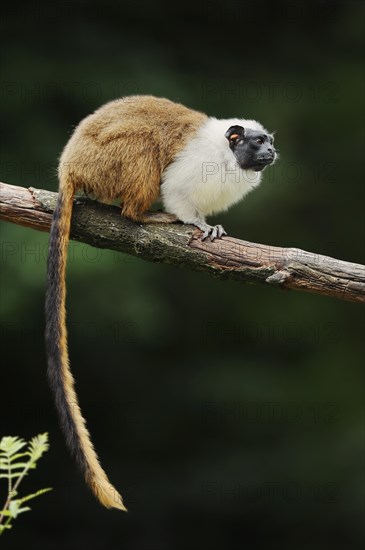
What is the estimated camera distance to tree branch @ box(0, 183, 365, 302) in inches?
189

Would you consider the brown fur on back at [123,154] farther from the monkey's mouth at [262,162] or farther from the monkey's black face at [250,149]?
the monkey's mouth at [262,162]

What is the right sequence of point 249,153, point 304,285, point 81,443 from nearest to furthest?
point 81,443
point 304,285
point 249,153

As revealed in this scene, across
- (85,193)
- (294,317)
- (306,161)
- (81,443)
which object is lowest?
(81,443)

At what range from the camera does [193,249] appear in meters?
5.00

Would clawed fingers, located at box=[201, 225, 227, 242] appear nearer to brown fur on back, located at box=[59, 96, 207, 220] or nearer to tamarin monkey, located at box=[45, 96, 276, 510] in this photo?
tamarin monkey, located at box=[45, 96, 276, 510]

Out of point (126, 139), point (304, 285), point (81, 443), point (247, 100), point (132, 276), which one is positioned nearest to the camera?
point (81, 443)

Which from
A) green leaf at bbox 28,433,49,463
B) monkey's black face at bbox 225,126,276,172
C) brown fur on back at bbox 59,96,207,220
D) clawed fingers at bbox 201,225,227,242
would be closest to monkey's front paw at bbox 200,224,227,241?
clawed fingers at bbox 201,225,227,242

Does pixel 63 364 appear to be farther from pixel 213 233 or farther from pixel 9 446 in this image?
pixel 9 446

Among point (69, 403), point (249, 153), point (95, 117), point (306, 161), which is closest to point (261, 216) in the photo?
point (306, 161)

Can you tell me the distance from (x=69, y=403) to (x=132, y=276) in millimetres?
3879

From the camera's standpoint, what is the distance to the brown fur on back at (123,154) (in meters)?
5.12

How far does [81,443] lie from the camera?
429 centimetres

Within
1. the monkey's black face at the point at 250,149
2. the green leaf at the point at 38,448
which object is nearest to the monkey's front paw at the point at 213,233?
the monkey's black face at the point at 250,149

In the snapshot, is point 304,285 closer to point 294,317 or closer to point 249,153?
point 249,153
